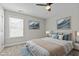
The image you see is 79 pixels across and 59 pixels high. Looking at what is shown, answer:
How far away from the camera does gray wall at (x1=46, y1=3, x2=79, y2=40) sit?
1.82 metres

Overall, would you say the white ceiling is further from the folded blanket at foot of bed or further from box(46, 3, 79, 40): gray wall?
the folded blanket at foot of bed

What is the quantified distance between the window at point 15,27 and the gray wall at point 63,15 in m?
0.74

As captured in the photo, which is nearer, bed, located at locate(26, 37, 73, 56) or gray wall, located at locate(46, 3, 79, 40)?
gray wall, located at locate(46, 3, 79, 40)

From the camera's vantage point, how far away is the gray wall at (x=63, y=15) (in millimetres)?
1825

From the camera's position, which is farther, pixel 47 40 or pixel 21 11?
pixel 47 40

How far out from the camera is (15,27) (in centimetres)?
186

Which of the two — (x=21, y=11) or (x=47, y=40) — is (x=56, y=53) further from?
(x=21, y=11)

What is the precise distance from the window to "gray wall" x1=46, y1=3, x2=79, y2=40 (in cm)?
74

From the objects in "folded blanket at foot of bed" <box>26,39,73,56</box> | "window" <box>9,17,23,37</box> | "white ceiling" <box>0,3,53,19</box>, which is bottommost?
"folded blanket at foot of bed" <box>26,39,73,56</box>

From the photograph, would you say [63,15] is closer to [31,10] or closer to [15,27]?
[31,10]

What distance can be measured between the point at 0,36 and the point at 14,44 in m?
1.06

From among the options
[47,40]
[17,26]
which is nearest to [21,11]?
[17,26]

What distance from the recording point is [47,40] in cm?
221

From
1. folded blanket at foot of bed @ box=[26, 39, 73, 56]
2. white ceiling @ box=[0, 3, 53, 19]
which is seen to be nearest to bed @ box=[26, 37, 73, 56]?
folded blanket at foot of bed @ box=[26, 39, 73, 56]
